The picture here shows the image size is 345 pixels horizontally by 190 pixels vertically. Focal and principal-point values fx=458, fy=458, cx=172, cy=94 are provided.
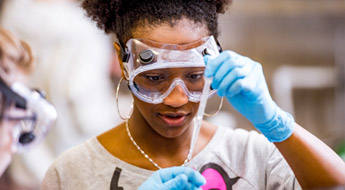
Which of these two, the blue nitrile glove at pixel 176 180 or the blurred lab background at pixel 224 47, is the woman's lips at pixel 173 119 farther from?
the blurred lab background at pixel 224 47

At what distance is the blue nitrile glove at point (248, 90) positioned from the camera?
122 cm

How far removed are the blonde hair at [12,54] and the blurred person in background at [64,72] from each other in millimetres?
646

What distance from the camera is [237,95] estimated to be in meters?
1.27

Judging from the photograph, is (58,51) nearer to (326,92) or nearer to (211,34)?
(211,34)

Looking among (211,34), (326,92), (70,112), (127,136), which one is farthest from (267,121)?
(326,92)

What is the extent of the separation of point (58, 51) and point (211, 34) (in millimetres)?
1621

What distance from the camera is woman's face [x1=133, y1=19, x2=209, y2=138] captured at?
1375mm

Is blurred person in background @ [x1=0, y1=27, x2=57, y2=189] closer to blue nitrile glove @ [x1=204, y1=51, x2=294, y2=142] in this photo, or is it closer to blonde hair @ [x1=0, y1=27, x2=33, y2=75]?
blonde hair @ [x1=0, y1=27, x2=33, y2=75]

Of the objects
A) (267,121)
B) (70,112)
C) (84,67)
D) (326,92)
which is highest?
(267,121)

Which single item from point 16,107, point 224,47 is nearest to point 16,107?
point 16,107

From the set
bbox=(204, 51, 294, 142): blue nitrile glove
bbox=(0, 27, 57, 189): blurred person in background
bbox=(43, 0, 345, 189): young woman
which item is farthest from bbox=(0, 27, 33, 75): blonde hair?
bbox=(204, 51, 294, 142): blue nitrile glove

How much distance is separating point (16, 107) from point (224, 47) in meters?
2.76

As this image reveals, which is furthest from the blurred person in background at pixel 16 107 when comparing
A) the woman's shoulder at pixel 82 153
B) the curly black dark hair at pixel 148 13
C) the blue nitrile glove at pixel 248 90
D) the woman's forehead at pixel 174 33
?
the blue nitrile glove at pixel 248 90

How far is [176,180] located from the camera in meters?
1.26
